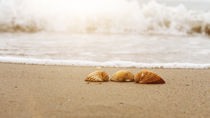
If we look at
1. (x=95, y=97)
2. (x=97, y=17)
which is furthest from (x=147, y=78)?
(x=97, y=17)

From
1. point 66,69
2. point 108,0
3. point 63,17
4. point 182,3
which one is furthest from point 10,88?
point 182,3

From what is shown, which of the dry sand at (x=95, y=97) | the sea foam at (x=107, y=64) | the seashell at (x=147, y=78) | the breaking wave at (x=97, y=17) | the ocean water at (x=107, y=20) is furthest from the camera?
the breaking wave at (x=97, y=17)

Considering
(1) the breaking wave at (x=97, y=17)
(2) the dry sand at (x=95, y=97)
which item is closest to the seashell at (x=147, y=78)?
(2) the dry sand at (x=95, y=97)

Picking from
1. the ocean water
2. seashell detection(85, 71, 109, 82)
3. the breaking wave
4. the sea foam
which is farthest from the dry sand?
the breaking wave

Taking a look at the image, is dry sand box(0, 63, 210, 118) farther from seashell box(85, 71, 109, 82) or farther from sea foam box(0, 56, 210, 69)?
sea foam box(0, 56, 210, 69)

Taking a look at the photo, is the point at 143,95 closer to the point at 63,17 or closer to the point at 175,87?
the point at 175,87

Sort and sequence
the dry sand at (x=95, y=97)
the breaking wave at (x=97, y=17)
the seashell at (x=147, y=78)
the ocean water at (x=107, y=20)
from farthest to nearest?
the breaking wave at (x=97, y=17) → the ocean water at (x=107, y=20) → the seashell at (x=147, y=78) → the dry sand at (x=95, y=97)

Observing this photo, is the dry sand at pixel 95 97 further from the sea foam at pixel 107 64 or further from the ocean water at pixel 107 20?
the ocean water at pixel 107 20
